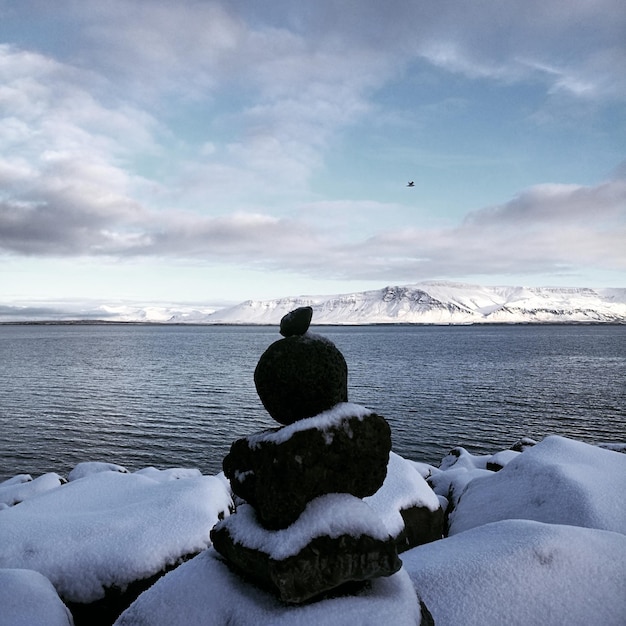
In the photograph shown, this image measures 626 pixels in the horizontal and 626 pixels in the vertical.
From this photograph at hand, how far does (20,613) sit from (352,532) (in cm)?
547

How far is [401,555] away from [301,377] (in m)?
4.94

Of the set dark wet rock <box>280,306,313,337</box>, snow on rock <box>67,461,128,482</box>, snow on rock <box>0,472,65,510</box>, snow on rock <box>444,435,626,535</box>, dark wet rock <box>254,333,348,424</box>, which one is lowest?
snow on rock <box>67,461,128,482</box>

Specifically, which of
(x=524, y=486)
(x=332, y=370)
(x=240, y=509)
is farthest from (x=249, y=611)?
(x=524, y=486)

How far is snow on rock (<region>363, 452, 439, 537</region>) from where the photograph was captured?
38.9 feet

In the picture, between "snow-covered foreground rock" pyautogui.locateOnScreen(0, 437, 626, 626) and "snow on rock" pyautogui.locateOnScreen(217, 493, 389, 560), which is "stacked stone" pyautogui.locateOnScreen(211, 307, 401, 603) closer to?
"snow on rock" pyautogui.locateOnScreen(217, 493, 389, 560)

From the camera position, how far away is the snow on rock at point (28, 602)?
750cm

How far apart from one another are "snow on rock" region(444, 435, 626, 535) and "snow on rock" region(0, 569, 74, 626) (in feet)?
31.2

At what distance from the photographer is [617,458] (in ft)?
48.1

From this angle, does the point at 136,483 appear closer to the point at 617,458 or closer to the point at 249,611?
the point at 249,611

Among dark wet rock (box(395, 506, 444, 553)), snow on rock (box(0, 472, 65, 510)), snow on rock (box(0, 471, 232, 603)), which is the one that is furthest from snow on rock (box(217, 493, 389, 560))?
snow on rock (box(0, 472, 65, 510))

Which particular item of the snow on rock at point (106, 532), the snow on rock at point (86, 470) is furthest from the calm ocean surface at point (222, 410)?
the snow on rock at point (106, 532)

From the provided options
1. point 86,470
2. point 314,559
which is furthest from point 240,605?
point 86,470

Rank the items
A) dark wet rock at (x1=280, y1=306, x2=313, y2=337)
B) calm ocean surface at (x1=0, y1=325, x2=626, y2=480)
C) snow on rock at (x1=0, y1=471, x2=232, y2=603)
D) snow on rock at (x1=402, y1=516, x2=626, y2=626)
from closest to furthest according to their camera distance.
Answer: snow on rock at (x1=402, y1=516, x2=626, y2=626) < dark wet rock at (x1=280, y1=306, x2=313, y2=337) < snow on rock at (x1=0, y1=471, x2=232, y2=603) < calm ocean surface at (x1=0, y1=325, x2=626, y2=480)

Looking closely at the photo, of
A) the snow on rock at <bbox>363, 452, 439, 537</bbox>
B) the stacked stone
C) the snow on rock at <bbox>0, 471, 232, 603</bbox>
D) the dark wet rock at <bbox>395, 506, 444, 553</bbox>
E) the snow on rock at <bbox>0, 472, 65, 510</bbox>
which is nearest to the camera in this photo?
the stacked stone
